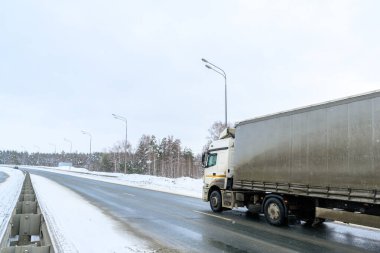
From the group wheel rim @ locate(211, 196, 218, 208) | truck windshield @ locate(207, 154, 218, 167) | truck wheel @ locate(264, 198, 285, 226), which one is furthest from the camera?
truck windshield @ locate(207, 154, 218, 167)

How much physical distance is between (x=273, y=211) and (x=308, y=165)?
2.20 m

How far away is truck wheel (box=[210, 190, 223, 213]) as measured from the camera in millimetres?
15473

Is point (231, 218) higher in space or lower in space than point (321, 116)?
lower

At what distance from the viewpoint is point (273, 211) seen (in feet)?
40.9

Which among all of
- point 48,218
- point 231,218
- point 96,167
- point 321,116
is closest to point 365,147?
point 321,116

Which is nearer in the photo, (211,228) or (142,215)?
(211,228)

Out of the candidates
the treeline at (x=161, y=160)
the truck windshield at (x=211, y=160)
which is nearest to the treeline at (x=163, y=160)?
the treeline at (x=161, y=160)

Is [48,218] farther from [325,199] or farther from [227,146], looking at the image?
[325,199]

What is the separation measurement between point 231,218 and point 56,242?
278 inches

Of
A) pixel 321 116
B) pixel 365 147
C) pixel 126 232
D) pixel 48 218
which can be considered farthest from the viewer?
pixel 48 218

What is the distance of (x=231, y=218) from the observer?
Answer: 13828 mm

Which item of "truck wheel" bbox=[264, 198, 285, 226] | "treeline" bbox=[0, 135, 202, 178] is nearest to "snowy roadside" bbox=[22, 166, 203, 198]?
"truck wheel" bbox=[264, 198, 285, 226]

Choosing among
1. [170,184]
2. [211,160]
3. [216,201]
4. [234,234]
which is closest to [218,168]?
[211,160]

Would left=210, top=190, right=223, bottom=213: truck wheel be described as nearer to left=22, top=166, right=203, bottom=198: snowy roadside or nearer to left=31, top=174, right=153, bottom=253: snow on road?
left=31, top=174, right=153, bottom=253: snow on road
